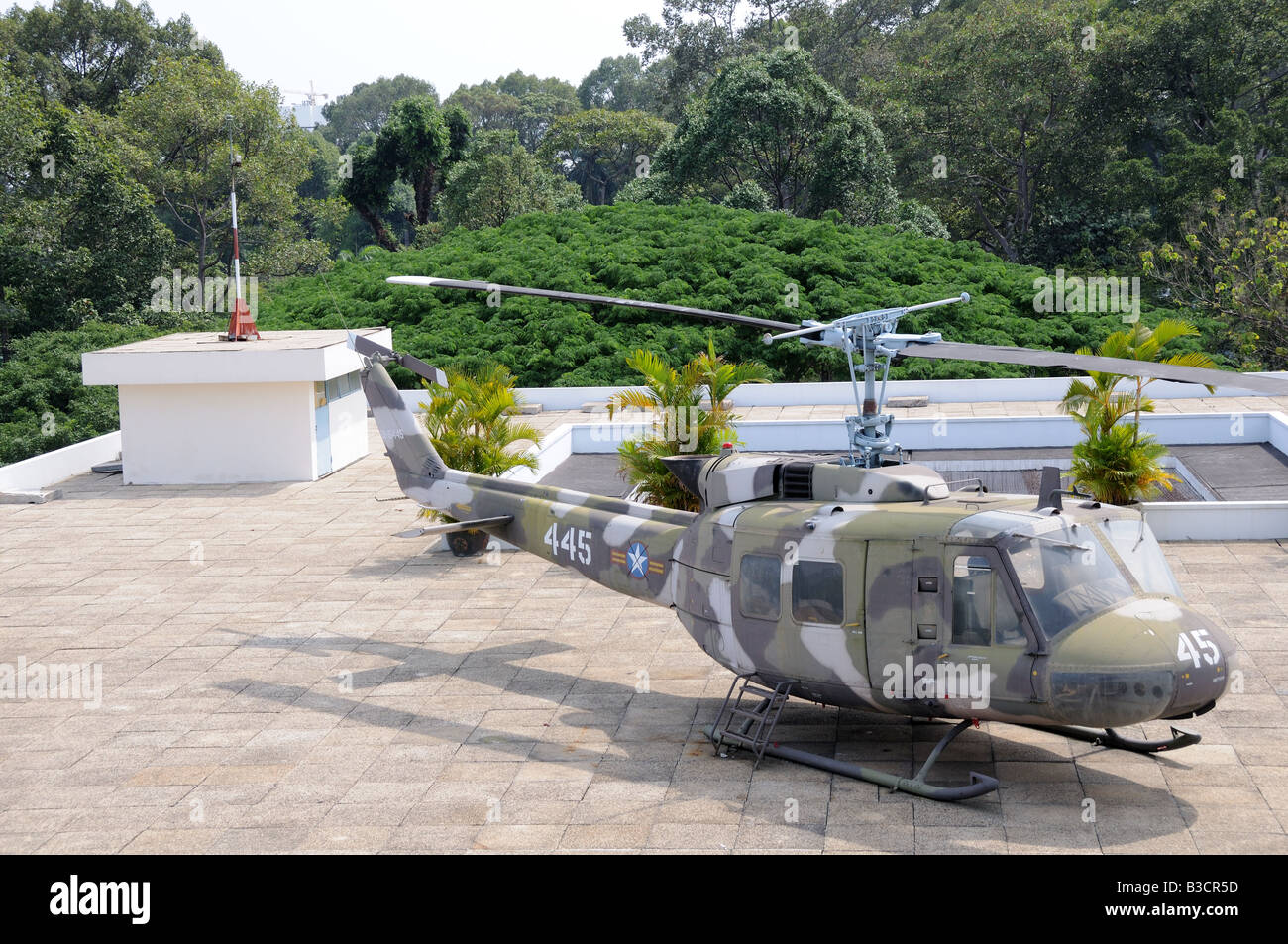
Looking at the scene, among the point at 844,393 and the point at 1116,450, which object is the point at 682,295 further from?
the point at 1116,450

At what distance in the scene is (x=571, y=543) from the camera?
1205 cm

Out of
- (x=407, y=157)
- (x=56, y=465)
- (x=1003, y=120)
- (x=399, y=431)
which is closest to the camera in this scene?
(x=399, y=431)

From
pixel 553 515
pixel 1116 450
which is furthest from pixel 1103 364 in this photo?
pixel 1116 450

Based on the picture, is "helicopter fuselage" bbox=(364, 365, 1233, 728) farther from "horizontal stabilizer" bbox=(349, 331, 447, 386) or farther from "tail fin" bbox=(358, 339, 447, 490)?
"horizontal stabilizer" bbox=(349, 331, 447, 386)

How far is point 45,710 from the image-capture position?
38.8 feet

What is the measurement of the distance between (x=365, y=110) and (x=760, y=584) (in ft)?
505

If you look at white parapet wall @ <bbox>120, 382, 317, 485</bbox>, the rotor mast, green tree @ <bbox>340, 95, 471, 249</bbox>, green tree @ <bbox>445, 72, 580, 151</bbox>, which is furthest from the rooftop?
green tree @ <bbox>445, 72, 580, 151</bbox>

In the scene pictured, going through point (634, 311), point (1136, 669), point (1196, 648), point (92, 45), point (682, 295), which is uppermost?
point (92, 45)

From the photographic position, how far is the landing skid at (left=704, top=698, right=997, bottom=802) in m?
8.98

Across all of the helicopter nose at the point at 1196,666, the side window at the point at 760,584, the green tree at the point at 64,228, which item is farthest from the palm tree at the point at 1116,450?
the green tree at the point at 64,228

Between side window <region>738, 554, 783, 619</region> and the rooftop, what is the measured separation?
1.27m

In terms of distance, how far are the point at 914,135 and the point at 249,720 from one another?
4117 cm

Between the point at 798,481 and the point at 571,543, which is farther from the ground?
the point at 798,481

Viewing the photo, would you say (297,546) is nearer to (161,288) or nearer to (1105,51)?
(161,288)
